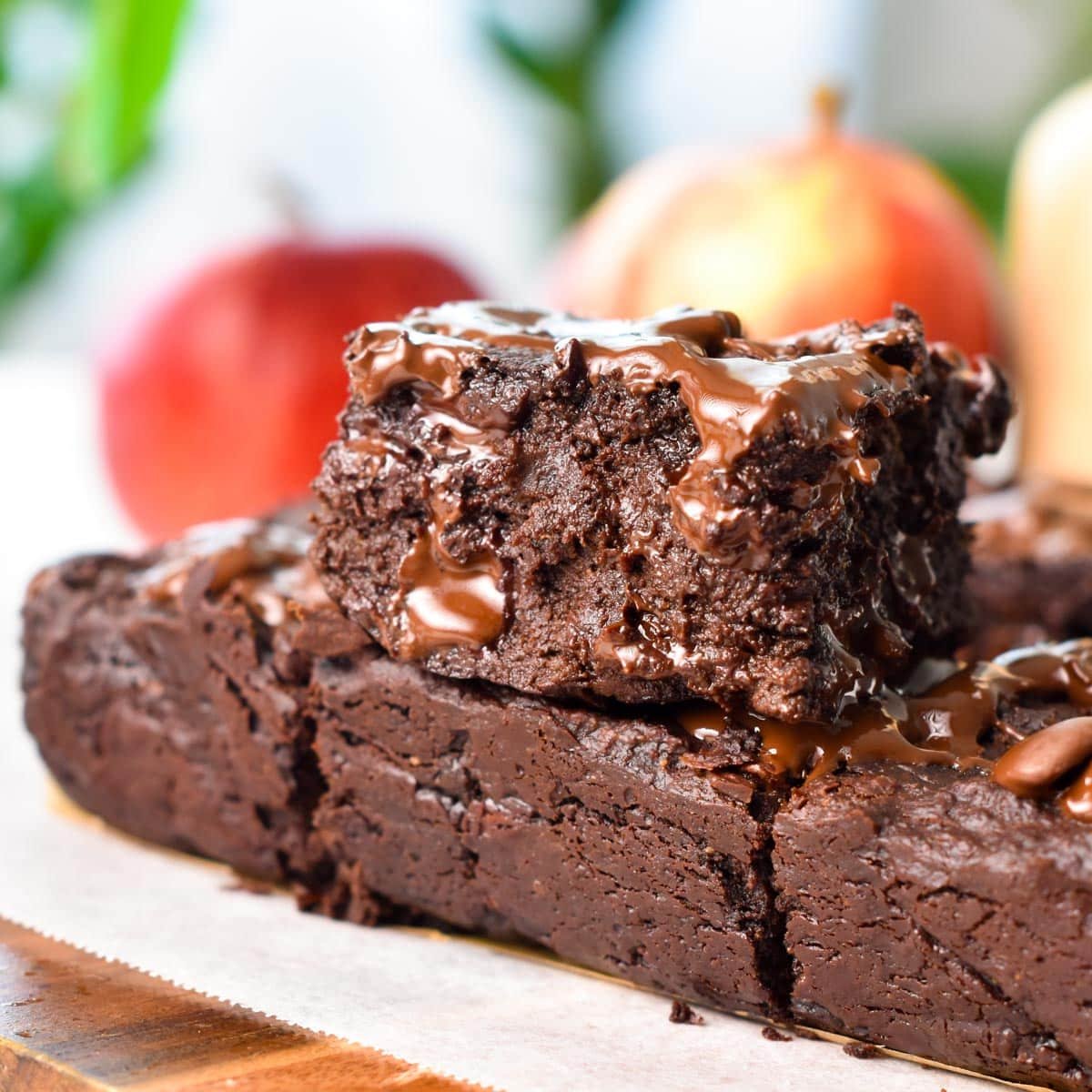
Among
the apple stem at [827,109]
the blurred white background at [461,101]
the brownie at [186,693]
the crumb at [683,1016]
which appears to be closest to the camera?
the crumb at [683,1016]

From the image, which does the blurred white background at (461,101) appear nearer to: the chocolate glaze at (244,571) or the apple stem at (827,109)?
the apple stem at (827,109)

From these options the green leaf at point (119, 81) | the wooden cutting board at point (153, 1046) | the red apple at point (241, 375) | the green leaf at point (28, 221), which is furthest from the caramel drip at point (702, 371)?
the green leaf at point (28, 221)

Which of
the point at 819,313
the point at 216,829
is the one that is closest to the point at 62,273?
A: the point at 819,313

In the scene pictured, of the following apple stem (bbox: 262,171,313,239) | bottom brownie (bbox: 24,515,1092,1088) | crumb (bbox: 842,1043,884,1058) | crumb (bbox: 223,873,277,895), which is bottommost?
crumb (bbox: 223,873,277,895)

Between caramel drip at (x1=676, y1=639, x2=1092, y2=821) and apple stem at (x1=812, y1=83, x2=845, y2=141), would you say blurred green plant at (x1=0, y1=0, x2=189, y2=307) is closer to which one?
apple stem at (x1=812, y1=83, x2=845, y2=141)

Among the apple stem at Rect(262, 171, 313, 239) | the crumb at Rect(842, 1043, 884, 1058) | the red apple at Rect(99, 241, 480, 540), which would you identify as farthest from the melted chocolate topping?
the apple stem at Rect(262, 171, 313, 239)

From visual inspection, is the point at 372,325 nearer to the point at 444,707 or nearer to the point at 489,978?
the point at 444,707

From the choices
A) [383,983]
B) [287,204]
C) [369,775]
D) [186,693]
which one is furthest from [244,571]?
[287,204]
